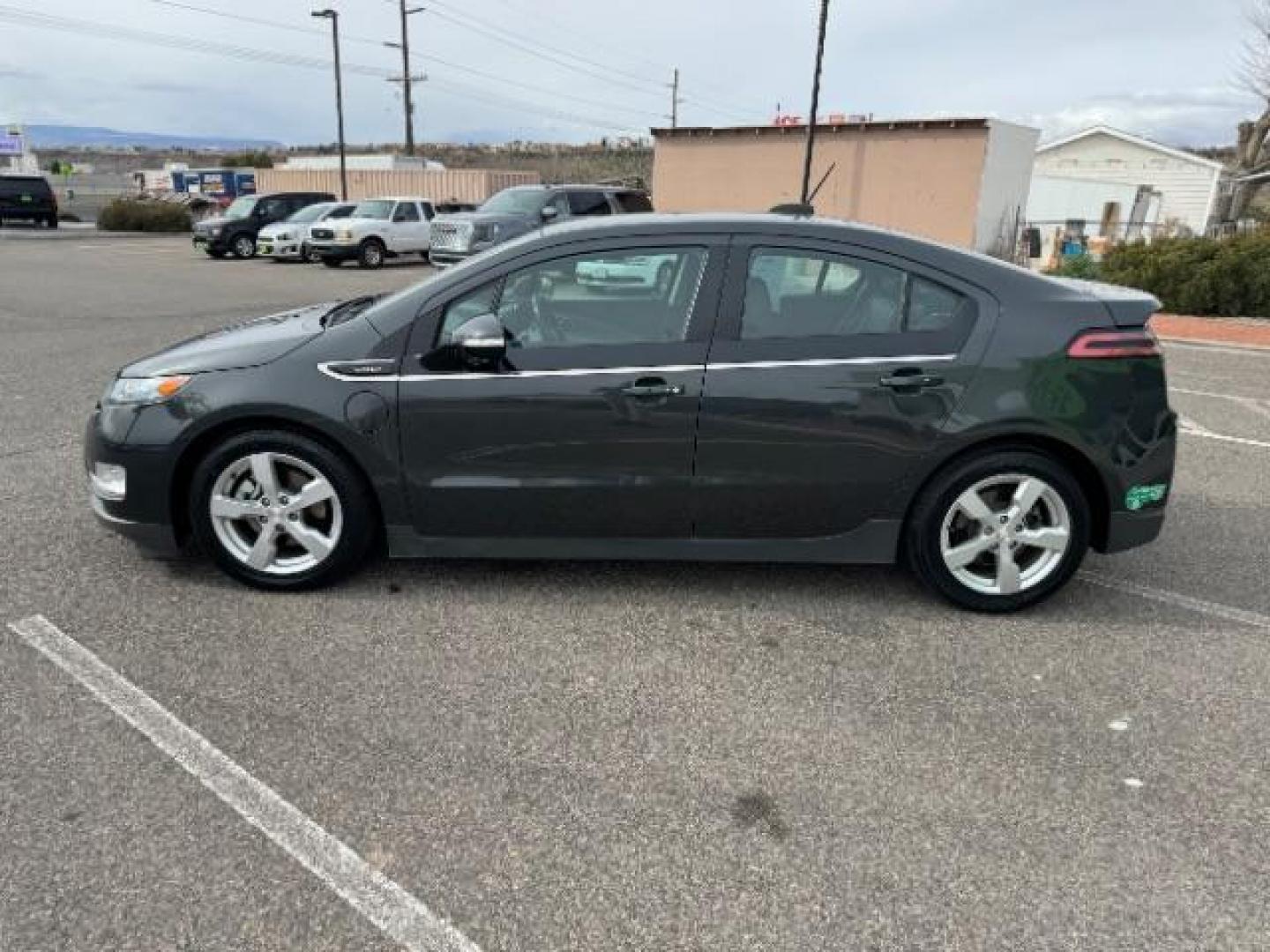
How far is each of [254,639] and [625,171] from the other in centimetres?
7084

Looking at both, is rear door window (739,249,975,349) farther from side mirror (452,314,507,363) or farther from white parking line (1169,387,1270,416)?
white parking line (1169,387,1270,416)

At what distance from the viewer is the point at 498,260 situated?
3.65m

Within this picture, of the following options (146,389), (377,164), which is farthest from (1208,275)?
(377,164)

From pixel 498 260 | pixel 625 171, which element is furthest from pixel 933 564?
pixel 625 171

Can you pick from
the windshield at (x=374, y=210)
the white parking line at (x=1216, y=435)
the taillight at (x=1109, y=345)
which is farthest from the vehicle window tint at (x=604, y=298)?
the windshield at (x=374, y=210)

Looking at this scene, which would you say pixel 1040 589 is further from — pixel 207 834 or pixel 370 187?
pixel 370 187

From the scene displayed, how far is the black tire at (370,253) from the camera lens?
890 inches

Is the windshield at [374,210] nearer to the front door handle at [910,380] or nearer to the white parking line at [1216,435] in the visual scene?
the white parking line at [1216,435]

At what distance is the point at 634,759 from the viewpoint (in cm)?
278

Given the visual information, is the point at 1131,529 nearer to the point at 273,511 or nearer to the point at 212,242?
the point at 273,511

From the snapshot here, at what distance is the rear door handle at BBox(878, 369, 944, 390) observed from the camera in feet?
11.6

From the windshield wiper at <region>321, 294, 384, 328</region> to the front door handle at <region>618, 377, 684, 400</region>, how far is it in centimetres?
124

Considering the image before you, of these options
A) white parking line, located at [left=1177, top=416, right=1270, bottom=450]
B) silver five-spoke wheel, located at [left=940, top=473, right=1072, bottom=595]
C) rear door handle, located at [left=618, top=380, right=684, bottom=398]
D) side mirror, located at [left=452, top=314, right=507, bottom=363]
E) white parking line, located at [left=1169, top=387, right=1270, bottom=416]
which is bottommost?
white parking line, located at [left=1177, top=416, right=1270, bottom=450]

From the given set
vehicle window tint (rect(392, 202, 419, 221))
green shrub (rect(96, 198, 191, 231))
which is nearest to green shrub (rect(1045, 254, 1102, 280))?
vehicle window tint (rect(392, 202, 419, 221))
